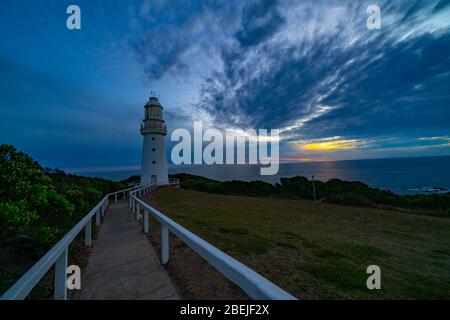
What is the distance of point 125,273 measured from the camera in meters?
3.47

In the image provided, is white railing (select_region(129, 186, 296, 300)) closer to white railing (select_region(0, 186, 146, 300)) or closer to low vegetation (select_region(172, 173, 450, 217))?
white railing (select_region(0, 186, 146, 300))

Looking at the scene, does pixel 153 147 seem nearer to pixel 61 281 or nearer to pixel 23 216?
pixel 23 216

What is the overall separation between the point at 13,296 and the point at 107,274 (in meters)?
2.15

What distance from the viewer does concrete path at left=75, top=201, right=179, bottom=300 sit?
2832mm

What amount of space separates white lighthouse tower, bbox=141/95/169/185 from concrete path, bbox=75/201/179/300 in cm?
2339

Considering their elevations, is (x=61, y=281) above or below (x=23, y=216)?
below

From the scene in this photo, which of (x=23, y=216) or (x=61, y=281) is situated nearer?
(x=61, y=281)

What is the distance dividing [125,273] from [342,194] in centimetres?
1734

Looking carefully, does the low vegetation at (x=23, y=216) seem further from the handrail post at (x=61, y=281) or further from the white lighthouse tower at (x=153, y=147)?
the white lighthouse tower at (x=153, y=147)

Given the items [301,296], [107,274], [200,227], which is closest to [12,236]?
[107,274]

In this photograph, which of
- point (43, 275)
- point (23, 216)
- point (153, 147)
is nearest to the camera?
point (43, 275)

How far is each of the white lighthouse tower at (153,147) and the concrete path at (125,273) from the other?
23.4 m

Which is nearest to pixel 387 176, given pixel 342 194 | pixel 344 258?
pixel 342 194
